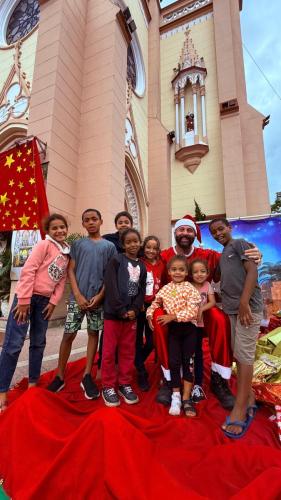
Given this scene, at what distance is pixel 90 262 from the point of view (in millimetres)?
2146

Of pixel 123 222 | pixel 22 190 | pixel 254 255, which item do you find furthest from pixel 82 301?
pixel 22 190

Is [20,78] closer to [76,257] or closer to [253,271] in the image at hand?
[76,257]

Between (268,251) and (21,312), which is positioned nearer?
(21,312)

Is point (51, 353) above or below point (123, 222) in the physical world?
below

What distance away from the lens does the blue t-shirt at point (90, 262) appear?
2119 millimetres

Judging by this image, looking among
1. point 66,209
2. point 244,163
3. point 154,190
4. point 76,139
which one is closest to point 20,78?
point 76,139

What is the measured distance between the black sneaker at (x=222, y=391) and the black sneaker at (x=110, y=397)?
74cm

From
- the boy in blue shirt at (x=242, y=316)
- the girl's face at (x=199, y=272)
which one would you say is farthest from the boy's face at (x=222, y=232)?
the girl's face at (x=199, y=272)

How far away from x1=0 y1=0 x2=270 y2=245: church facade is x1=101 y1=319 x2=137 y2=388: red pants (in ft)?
14.4

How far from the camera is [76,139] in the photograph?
689cm

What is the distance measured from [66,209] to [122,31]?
5519mm

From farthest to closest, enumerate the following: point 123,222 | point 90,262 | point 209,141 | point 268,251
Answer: point 209,141
point 268,251
point 123,222
point 90,262

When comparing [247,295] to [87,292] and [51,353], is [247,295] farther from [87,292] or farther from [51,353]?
[51,353]

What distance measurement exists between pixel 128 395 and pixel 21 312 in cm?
98
